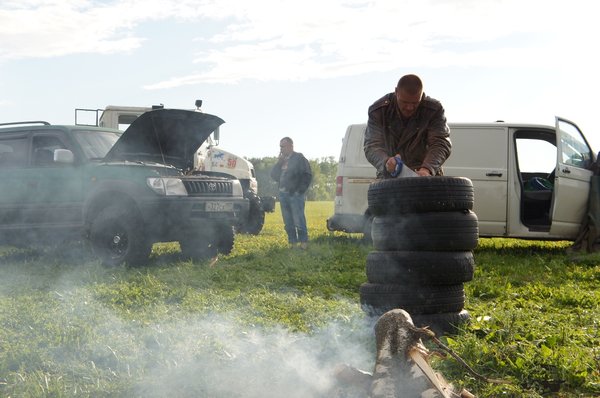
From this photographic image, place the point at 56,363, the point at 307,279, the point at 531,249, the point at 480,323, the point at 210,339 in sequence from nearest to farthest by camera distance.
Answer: the point at 56,363, the point at 210,339, the point at 480,323, the point at 307,279, the point at 531,249

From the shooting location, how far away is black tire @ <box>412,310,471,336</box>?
175 inches

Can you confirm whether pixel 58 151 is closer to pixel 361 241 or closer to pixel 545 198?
pixel 361 241

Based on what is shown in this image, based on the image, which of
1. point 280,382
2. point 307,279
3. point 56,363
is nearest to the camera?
point 280,382

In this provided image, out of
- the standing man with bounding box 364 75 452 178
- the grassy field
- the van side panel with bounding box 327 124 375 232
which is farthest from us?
the van side panel with bounding box 327 124 375 232

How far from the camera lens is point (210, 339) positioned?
4359 mm

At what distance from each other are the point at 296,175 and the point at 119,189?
346 cm

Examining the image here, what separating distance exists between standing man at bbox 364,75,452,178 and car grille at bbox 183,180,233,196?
406cm

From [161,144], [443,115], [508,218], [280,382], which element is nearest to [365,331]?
[280,382]

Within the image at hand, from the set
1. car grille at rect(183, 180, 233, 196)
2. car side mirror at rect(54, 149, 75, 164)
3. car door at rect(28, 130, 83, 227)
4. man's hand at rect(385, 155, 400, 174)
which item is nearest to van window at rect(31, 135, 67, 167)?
car door at rect(28, 130, 83, 227)

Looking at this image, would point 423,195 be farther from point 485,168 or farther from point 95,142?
point 485,168

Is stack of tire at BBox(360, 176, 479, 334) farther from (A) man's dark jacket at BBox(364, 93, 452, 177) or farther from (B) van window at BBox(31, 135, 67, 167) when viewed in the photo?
(B) van window at BBox(31, 135, 67, 167)

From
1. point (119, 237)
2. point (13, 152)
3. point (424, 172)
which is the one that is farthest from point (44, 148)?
point (424, 172)

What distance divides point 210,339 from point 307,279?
311 cm

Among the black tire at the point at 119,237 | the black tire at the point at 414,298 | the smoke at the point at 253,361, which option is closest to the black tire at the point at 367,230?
the black tire at the point at 119,237
